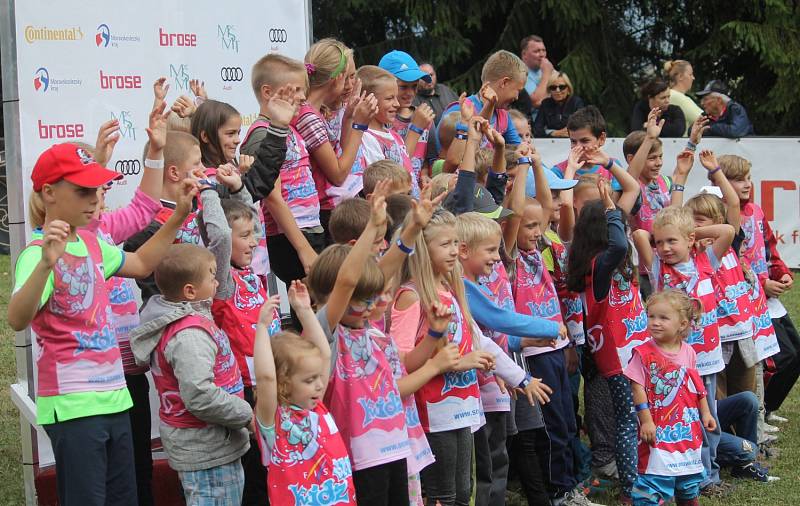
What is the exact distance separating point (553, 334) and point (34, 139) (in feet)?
8.39

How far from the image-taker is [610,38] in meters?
16.2

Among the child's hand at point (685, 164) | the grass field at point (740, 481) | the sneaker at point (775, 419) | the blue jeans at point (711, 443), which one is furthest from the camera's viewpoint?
the sneaker at point (775, 419)

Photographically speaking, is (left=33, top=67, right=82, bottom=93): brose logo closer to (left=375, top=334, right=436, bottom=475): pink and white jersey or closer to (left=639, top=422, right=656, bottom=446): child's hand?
(left=375, top=334, right=436, bottom=475): pink and white jersey

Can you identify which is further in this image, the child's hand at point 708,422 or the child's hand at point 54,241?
the child's hand at point 708,422

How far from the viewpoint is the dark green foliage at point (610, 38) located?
15648mm

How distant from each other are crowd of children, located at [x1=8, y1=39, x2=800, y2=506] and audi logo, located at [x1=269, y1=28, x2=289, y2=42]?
28.3 inches

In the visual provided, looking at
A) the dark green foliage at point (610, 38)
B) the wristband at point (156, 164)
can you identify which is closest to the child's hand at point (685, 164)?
the wristband at point (156, 164)

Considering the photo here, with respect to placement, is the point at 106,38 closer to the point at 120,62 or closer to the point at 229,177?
the point at 120,62

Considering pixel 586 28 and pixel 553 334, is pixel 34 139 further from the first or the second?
pixel 586 28

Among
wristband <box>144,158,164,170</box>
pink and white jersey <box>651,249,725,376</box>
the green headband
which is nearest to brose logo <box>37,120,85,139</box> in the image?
wristband <box>144,158,164,170</box>

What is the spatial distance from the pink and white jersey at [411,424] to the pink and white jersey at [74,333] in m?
1.08

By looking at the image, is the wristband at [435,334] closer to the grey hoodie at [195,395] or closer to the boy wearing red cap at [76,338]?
the grey hoodie at [195,395]

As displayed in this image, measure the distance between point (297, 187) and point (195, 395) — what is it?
161cm

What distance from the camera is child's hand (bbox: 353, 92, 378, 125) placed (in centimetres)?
561
